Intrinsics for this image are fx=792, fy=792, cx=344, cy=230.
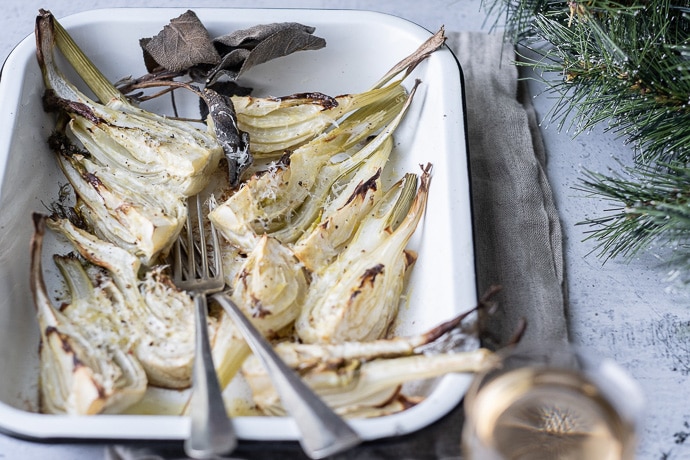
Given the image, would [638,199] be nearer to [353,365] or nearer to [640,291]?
[640,291]

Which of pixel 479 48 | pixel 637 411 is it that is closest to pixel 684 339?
pixel 637 411

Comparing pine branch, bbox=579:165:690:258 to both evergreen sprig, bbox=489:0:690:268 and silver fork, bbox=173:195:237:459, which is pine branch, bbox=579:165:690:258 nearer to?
evergreen sprig, bbox=489:0:690:268

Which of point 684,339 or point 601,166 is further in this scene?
point 601,166

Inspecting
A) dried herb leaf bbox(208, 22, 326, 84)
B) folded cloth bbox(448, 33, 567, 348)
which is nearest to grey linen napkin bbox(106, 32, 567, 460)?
folded cloth bbox(448, 33, 567, 348)

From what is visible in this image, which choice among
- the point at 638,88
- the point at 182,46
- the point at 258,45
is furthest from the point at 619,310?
the point at 182,46

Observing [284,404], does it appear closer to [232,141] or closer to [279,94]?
[232,141]
